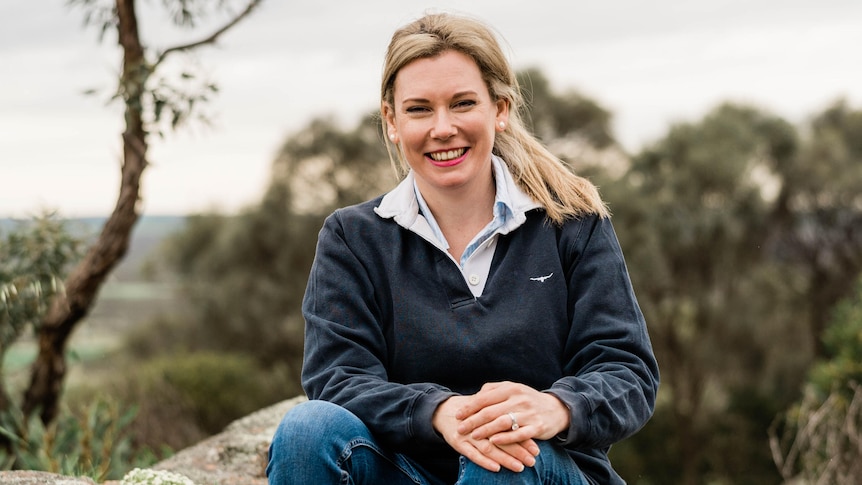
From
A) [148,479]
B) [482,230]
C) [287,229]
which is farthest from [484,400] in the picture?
[287,229]

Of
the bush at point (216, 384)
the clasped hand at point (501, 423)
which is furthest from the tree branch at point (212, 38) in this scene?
the bush at point (216, 384)

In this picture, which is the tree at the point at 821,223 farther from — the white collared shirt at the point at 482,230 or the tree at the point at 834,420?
the white collared shirt at the point at 482,230

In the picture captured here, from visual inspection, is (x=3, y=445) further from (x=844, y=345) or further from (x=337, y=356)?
(x=844, y=345)

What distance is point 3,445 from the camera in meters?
5.63

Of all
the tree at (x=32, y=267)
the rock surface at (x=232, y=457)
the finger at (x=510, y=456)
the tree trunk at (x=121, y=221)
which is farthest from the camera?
the tree at (x=32, y=267)

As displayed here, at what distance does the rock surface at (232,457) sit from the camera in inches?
157

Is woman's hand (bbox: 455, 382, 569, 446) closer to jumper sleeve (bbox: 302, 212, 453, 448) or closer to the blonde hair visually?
jumper sleeve (bbox: 302, 212, 453, 448)

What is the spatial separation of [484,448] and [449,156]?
2.97 ft

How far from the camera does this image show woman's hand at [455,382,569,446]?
2.39 meters

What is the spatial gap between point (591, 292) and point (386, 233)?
0.64 meters

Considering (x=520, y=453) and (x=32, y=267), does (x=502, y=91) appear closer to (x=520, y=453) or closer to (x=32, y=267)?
(x=520, y=453)

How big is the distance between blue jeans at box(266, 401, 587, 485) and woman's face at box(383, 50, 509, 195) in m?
0.80

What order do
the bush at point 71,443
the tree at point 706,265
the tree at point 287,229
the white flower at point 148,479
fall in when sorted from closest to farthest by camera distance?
the white flower at point 148,479 < the bush at point 71,443 < the tree at point 706,265 < the tree at point 287,229

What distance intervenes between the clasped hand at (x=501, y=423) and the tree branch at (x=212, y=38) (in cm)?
372
